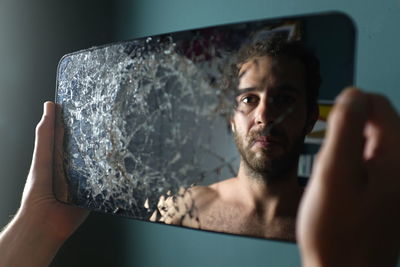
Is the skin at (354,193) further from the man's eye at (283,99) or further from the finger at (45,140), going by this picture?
the finger at (45,140)

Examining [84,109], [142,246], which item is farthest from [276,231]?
[142,246]

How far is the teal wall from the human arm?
0.37m

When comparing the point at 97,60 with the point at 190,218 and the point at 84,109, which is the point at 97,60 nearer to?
the point at 84,109

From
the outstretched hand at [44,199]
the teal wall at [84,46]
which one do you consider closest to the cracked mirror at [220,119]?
the outstretched hand at [44,199]

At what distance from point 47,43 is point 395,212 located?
1200 mm

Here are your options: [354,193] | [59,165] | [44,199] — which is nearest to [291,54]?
[354,193]

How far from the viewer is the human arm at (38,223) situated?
0.79 meters

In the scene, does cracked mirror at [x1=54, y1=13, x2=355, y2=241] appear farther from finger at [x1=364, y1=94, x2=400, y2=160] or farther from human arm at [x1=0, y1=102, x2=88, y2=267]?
human arm at [x1=0, y1=102, x2=88, y2=267]

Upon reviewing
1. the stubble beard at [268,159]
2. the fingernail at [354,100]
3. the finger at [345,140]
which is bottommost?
the stubble beard at [268,159]

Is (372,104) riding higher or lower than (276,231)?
higher

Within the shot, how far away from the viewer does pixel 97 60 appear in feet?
2.12

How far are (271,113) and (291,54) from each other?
8 cm

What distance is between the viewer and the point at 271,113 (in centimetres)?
45

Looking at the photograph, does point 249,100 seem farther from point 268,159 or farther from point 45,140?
point 45,140
